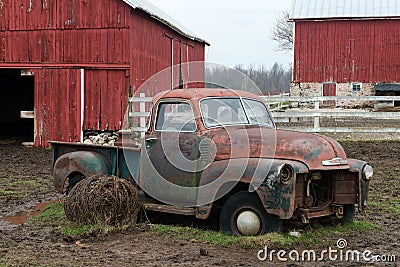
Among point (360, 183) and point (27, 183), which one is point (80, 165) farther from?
point (360, 183)

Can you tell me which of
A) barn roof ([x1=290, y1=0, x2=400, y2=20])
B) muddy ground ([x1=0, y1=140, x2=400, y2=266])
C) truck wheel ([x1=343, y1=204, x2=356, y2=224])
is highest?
barn roof ([x1=290, y1=0, x2=400, y2=20])

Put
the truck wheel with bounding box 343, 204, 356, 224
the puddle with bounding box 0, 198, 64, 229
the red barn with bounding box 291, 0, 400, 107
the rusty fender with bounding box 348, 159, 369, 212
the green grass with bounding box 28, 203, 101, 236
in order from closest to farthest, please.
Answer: the rusty fender with bounding box 348, 159, 369, 212 < the green grass with bounding box 28, 203, 101, 236 < the truck wheel with bounding box 343, 204, 356, 224 < the puddle with bounding box 0, 198, 64, 229 < the red barn with bounding box 291, 0, 400, 107

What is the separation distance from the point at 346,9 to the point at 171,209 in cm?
A: 2984

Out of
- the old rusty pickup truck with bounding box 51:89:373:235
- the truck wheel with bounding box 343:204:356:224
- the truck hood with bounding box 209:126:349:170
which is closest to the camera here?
the old rusty pickup truck with bounding box 51:89:373:235

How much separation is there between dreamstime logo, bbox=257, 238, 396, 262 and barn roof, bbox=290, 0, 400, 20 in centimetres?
2995

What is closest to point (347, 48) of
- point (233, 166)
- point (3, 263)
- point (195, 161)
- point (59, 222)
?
point (195, 161)

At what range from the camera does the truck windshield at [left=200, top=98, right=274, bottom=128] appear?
8.14 meters

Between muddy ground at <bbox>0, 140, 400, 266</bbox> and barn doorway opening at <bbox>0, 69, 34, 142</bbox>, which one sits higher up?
barn doorway opening at <bbox>0, 69, 34, 142</bbox>

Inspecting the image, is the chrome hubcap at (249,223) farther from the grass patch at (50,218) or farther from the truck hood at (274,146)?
the grass patch at (50,218)

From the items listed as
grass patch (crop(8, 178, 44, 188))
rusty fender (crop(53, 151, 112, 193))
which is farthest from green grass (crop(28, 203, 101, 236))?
grass patch (crop(8, 178, 44, 188))

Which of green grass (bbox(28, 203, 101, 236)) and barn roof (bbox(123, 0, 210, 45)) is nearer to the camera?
green grass (bbox(28, 203, 101, 236))

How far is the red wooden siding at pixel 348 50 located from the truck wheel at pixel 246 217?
29190 mm

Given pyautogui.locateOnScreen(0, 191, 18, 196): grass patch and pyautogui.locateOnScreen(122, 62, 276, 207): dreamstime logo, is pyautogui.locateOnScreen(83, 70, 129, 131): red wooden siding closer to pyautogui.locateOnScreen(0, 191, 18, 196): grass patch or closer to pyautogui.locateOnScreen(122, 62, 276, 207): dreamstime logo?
pyautogui.locateOnScreen(0, 191, 18, 196): grass patch

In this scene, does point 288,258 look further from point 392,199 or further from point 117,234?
point 392,199
